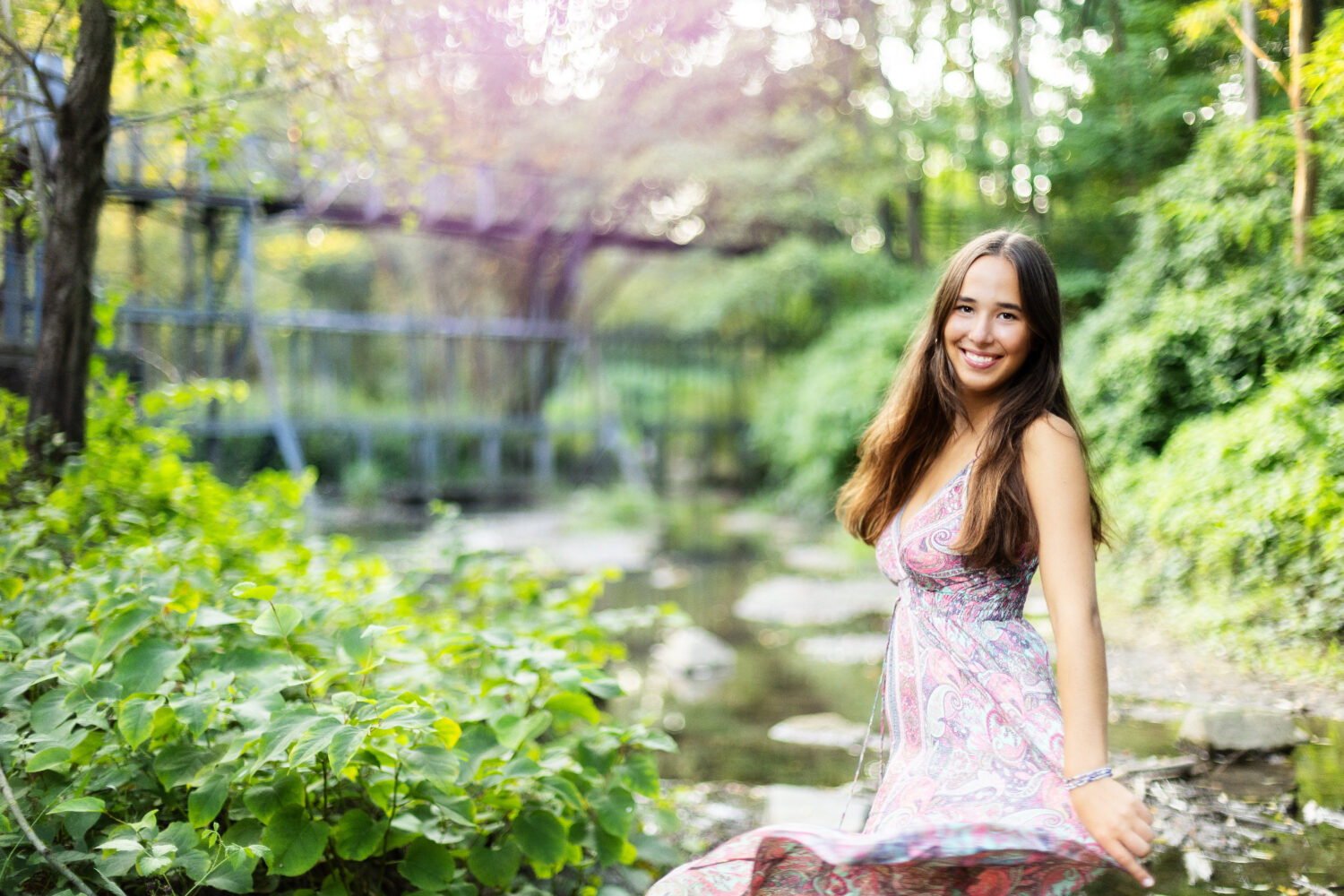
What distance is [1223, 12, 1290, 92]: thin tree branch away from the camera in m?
3.22

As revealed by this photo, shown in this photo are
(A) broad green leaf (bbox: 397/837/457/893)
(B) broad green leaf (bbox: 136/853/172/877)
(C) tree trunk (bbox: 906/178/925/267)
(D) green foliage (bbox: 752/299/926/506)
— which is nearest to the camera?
(B) broad green leaf (bbox: 136/853/172/877)

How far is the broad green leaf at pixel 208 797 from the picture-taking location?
174cm

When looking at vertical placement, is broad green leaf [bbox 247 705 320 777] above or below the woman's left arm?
below

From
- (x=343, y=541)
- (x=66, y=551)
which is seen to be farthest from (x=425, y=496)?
(x=66, y=551)

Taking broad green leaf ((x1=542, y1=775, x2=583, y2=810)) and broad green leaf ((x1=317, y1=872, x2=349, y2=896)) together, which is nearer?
broad green leaf ((x1=317, y1=872, x2=349, y2=896))

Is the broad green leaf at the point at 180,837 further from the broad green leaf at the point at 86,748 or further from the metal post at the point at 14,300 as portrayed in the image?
the metal post at the point at 14,300

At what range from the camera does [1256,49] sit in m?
3.30

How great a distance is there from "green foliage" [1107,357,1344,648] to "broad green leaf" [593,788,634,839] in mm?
2182

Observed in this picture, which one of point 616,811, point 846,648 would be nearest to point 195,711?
point 616,811

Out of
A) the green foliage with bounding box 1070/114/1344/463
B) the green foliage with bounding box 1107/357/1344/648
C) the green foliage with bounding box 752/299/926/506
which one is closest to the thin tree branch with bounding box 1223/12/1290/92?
the green foliage with bounding box 1070/114/1344/463

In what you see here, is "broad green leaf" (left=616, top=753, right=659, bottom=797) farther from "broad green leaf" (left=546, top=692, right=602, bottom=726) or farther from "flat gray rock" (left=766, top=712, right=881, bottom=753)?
"flat gray rock" (left=766, top=712, right=881, bottom=753)

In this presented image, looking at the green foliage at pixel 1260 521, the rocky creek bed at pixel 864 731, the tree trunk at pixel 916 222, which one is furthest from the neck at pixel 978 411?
the tree trunk at pixel 916 222

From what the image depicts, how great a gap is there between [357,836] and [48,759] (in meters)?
0.58

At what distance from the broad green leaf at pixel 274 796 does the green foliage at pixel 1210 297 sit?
3.38m
